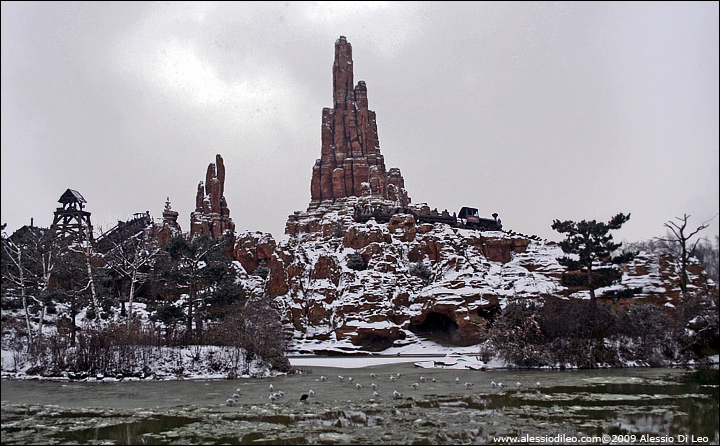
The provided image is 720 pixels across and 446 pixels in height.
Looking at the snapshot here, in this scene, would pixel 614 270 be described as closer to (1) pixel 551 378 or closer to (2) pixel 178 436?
(1) pixel 551 378

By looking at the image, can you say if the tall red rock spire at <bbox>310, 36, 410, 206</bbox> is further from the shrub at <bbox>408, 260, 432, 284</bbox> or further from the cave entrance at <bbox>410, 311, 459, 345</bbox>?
the cave entrance at <bbox>410, 311, 459, 345</bbox>

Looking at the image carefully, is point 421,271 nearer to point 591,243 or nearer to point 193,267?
point 591,243

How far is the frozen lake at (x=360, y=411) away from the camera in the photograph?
1464 cm

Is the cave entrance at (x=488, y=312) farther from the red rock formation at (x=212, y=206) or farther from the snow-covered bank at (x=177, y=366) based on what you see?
the red rock formation at (x=212, y=206)

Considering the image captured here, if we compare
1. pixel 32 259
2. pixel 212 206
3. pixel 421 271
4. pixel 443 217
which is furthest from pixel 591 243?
pixel 212 206

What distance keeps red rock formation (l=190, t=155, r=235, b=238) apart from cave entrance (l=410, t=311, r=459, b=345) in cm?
4600

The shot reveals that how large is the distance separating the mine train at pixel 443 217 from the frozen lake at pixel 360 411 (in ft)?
162

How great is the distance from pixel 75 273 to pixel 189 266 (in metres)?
8.83

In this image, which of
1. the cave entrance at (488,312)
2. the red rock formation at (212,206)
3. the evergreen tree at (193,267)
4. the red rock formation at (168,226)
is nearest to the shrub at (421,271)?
the cave entrance at (488,312)

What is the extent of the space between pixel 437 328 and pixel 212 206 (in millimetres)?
52859

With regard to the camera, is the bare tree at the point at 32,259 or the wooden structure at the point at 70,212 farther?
the wooden structure at the point at 70,212

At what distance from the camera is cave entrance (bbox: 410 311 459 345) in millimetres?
54875

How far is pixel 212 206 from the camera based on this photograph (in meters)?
96.5

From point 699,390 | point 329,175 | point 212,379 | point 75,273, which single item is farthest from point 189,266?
point 329,175
